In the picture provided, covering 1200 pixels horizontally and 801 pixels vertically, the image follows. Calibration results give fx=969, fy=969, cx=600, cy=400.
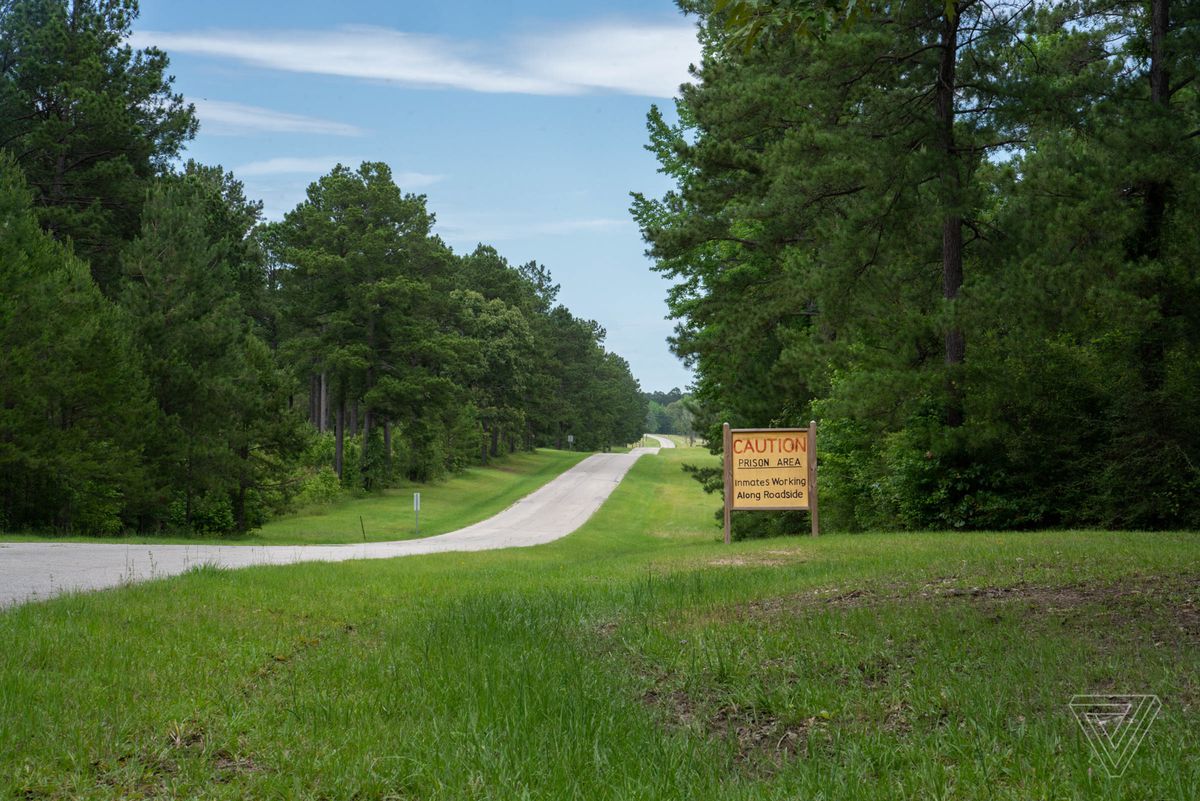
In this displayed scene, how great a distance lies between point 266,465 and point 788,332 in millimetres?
18431

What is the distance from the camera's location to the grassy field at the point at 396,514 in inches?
1145

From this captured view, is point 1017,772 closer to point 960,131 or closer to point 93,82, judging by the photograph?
point 960,131

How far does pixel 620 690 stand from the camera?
5.18m

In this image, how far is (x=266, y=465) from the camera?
108 ft

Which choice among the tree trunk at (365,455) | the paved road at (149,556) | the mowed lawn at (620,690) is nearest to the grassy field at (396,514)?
the tree trunk at (365,455)

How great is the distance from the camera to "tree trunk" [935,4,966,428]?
1817 cm

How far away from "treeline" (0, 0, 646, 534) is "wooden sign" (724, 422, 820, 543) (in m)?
16.1

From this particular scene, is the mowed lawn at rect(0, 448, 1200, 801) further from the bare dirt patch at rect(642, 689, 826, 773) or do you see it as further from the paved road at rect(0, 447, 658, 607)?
the paved road at rect(0, 447, 658, 607)

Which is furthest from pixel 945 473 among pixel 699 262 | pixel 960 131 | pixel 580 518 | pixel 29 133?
pixel 29 133

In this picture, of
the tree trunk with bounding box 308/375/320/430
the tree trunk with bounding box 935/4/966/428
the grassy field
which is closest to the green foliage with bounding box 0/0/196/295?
the grassy field

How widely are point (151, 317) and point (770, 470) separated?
61.4 ft

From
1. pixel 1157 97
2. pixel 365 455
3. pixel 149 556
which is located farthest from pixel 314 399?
pixel 1157 97

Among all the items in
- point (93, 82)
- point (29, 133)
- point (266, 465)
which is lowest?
point (266, 465)

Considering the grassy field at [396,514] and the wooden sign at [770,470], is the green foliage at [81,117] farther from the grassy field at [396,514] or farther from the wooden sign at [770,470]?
the wooden sign at [770,470]
